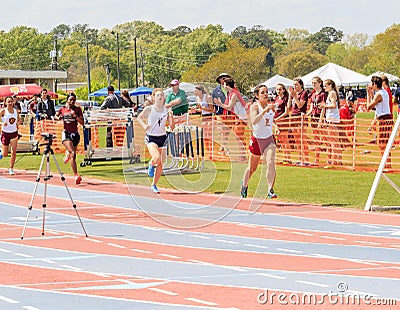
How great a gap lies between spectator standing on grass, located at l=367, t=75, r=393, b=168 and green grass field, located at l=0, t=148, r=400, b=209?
36.0 inches

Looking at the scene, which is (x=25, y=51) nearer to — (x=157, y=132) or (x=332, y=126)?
(x=332, y=126)

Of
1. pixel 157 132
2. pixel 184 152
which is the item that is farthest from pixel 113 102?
pixel 157 132

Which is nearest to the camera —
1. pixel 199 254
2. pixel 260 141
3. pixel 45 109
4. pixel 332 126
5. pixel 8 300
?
pixel 8 300

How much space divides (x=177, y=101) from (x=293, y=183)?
10.4ft

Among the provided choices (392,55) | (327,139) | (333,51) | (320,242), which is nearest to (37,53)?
(333,51)

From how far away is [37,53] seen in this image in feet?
547

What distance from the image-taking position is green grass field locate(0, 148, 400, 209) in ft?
54.4

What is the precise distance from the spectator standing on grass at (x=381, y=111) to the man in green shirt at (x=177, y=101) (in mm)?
4845

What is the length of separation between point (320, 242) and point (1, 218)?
227 inches

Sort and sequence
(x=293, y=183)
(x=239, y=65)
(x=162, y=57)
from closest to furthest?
(x=293, y=183) → (x=239, y=65) → (x=162, y=57)

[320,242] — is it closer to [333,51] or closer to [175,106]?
[175,106]

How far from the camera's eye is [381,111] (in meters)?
21.1

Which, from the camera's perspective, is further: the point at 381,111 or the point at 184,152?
the point at 381,111

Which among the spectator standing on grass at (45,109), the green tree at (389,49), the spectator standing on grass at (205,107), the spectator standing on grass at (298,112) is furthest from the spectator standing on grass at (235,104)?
the green tree at (389,49)
